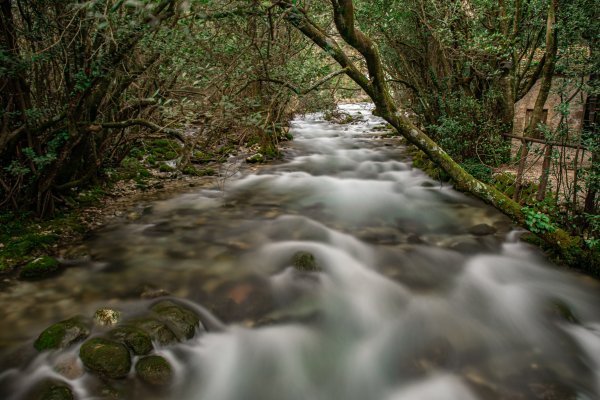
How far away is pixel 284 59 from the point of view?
702 centimetres

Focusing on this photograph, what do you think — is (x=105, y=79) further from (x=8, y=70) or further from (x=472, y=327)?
(x=472, y=327)

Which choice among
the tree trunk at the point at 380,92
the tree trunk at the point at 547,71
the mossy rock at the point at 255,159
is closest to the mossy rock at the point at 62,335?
the tree trunk at the point at 380,92

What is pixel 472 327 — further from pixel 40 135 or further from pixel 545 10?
pixel 40 135

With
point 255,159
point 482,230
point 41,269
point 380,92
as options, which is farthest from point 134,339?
point 255,159

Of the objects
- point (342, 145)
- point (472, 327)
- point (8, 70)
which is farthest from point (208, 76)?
point (342, 145)

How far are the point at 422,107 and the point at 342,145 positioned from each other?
171 inches

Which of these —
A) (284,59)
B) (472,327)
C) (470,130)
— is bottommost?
(472,327)

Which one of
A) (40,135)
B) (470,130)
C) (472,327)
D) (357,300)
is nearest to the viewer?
(472,327)

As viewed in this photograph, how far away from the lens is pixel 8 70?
479cm

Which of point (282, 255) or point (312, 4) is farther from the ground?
point (312, 4)

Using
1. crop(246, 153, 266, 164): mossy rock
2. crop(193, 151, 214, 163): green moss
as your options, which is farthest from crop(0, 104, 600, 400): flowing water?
crop(246, 153, 266, 164): mossy rock

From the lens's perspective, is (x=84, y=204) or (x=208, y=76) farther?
(x=84, y=204)

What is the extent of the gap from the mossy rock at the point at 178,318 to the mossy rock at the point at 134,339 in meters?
0.35

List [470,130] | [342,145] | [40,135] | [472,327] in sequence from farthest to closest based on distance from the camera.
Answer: [342,145]
[470,130]
[40,135]
[472,327]
